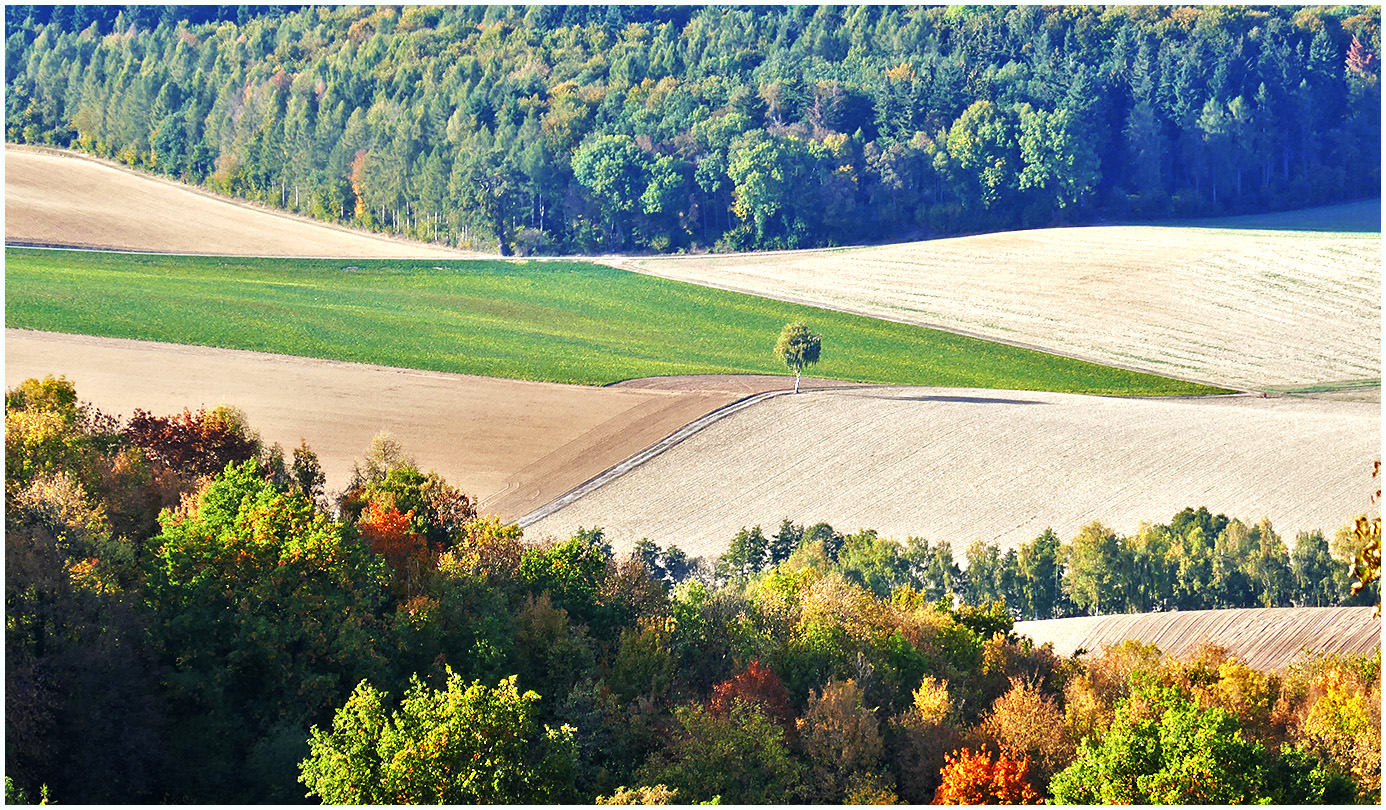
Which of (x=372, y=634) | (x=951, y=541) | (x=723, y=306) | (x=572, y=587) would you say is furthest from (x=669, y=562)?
(x=723, y=306)

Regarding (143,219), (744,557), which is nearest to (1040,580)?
(744,557)

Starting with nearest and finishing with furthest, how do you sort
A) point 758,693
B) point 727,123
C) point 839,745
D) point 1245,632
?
point 839,745 < point 758,693 < point 1245,632 < point 727,123

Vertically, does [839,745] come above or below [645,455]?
below

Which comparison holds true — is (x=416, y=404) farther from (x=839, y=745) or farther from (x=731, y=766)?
(x=731, y=766)

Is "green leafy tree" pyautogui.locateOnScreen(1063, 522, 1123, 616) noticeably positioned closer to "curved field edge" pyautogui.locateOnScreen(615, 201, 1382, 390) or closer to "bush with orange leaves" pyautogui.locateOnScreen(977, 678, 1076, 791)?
"bush with orange leaves" pyautogui.locateOnScreen(977, 678, 1076, 791)

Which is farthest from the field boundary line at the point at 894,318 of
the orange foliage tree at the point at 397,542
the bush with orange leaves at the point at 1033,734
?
the orange foliage tree at the point at 397,542

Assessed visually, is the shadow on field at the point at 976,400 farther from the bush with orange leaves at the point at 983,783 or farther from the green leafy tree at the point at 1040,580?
the bush with orange leaves at the point at 983,783
